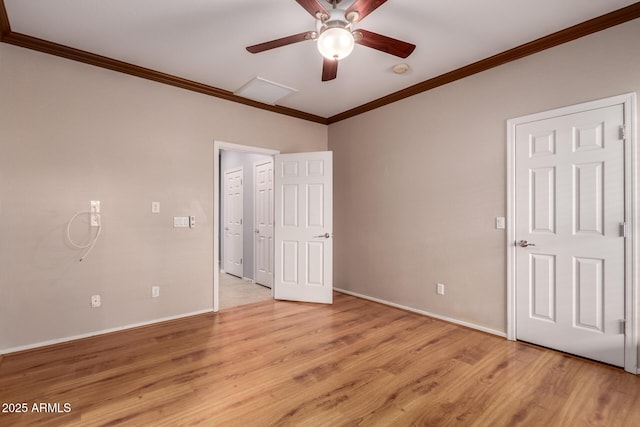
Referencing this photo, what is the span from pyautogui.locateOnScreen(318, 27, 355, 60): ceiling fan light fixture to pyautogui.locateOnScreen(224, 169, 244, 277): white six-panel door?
4.09 metres

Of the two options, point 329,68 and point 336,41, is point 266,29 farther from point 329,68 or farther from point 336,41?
point 336,41

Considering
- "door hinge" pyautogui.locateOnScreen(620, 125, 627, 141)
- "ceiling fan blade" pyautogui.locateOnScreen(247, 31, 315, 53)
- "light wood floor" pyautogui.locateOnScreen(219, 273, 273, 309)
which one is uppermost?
"ceiling fan blade" pyautogui.locateOnScreen(247, 31, 315, 53)

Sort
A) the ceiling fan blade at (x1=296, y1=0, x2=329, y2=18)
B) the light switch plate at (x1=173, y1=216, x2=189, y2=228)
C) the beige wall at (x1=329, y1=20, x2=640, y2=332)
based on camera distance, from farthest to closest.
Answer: the light switch plate at (x1=173, y1=216, x2=189, y2=228) → the beige wall at (x1=329, y1=20, x2=640, y2=332) → the ceiling fan blade at (x1=296, y1=0, x2=329, y2=18)

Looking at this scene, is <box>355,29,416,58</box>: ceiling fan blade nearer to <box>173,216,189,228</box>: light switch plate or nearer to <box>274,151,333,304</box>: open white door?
<box>274,151,333,304</box>: open white door

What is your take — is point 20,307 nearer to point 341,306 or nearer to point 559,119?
point 341,306

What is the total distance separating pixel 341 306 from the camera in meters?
4.04

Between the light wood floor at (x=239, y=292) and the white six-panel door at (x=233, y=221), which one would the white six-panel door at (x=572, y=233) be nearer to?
the light wood floor at (x=239, y=292)

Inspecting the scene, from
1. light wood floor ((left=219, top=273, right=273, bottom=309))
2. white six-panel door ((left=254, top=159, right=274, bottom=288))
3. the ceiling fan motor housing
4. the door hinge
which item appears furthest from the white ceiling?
light wood floor ((left=219, top=273, right=273, bottom=309))

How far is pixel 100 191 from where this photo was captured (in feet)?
10.0

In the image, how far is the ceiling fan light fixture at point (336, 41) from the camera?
6.46 ft

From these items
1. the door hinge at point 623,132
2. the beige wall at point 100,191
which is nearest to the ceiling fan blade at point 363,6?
the door hinge at point 623,132

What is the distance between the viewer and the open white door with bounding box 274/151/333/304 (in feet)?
13.7

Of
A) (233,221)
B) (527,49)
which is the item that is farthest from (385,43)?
(233,221)

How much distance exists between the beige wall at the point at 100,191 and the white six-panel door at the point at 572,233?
11.0 feet
